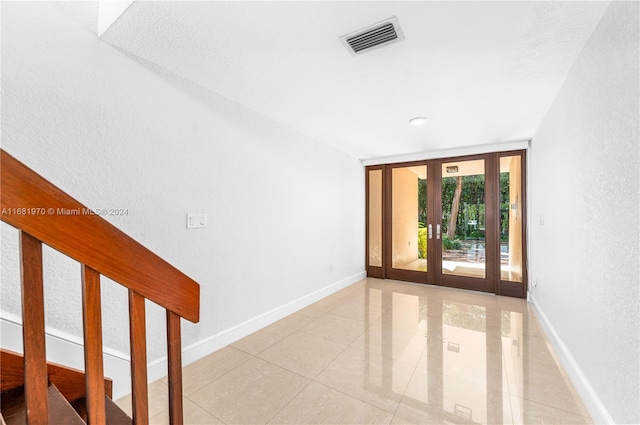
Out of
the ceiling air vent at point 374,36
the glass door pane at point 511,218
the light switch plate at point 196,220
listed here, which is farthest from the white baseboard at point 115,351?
the glass door pane at point 511,218

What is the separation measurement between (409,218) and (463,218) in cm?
88

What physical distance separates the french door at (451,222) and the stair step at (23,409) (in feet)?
15.7

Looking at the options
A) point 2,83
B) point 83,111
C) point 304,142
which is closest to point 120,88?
point 83,111

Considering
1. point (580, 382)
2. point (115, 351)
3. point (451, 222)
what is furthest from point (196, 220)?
point (451, 222)

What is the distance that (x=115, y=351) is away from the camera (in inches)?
75.4

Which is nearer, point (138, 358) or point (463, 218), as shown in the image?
point (138, 358)

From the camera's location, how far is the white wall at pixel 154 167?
161 cm

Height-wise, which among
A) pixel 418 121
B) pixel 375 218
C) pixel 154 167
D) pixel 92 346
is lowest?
pixel 92 346

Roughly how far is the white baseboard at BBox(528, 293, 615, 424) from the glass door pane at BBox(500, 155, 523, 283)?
1.61 m

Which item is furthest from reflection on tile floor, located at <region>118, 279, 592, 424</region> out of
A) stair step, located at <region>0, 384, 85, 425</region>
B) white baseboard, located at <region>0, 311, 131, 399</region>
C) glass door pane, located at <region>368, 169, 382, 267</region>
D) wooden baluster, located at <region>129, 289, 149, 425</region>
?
glass door pane, located at <region>368, 169, 382, 267</region>

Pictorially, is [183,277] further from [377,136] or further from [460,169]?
[460,169]

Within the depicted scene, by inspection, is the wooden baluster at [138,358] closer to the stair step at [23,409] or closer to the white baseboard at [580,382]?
the stair step at [23,409]

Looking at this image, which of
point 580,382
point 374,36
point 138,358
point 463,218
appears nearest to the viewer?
point 138,358

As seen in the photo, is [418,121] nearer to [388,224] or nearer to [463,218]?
[463,218]
